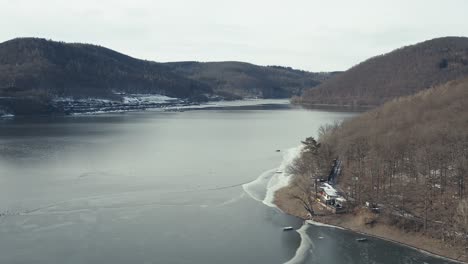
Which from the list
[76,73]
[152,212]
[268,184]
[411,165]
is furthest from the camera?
[76,73]

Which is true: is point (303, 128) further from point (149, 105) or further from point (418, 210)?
point (149, 105)

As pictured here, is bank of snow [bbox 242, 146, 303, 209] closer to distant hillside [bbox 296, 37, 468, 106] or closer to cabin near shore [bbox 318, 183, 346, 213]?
cabin near shore [bbox 318, 183, 346, 213]

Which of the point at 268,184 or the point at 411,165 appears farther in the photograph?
the point at 268,184

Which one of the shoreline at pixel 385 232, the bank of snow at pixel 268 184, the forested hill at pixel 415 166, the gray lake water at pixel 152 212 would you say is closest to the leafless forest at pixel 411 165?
the forested hill at pixel 415 166

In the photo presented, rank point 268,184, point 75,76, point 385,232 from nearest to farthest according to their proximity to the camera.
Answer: point 385,232, point 268,184, point 75,76

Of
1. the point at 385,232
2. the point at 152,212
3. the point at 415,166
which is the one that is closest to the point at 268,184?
the point at 415,166

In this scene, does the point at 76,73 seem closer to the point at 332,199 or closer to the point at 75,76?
the point at 75,76

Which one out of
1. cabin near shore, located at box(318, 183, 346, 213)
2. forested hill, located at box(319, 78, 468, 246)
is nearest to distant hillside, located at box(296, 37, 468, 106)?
forested hill, located at box(319, 78, 468, 246)

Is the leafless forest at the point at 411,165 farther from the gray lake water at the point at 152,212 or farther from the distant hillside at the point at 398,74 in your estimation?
the distant hillside at the point at 398,74
